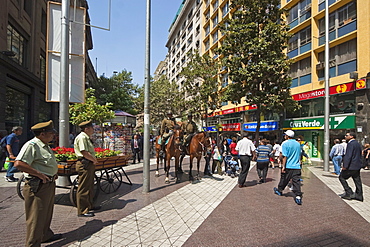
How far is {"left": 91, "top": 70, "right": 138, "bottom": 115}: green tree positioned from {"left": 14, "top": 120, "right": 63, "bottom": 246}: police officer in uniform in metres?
26.3

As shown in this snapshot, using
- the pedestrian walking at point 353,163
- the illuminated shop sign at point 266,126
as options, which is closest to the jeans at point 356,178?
the pedestrian walking at point 353,163

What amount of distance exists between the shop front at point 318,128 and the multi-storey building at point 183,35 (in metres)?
23.1

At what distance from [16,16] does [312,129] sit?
22.5 meters

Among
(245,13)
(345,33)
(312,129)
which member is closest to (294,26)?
(345,33)

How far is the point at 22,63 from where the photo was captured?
16.1m

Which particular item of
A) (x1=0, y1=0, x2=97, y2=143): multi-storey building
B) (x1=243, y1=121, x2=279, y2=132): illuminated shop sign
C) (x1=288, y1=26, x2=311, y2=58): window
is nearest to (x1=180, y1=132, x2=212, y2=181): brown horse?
(x1=0, y1=0, x2=97, y2=143): multi-storey building

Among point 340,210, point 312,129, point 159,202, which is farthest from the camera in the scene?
point 312,129

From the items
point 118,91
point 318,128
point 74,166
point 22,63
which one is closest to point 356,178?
point 74,166

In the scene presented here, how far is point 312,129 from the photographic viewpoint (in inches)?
739

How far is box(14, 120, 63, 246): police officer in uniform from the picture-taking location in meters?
3.27

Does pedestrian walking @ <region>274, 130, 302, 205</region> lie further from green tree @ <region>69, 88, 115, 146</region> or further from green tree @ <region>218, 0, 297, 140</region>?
green tree @ <region>69, 88, 115, 146</region>

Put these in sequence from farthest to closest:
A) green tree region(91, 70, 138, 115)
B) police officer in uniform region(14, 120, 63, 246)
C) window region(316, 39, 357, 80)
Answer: green tree region(91, 70, 138, 115), window region(316, 39, 357, 80), police officer in uniform region(14, 120, 63, 246)

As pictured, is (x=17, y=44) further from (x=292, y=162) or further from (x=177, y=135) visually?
(x=292, y=162)

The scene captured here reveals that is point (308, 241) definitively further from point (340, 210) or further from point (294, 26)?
point (294, 26)
